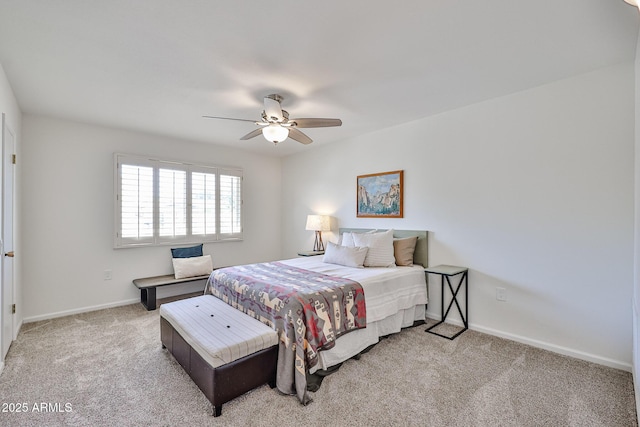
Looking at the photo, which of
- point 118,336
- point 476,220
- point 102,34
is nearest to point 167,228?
point 118,336

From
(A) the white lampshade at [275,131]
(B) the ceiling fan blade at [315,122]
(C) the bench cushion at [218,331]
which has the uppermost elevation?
(B) the ceiling fan blade at [315,122]

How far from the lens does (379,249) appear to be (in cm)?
356

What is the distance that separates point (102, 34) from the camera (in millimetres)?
1981

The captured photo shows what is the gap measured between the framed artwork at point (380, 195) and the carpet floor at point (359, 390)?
176cm

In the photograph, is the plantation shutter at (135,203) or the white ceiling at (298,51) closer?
the white ceiling at (298,51)

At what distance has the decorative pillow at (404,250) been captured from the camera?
141 inches

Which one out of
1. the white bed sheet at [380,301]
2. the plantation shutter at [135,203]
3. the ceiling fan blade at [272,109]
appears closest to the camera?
the white bed sheet at [380,301]

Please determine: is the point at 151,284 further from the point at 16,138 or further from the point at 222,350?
the point at 222,350

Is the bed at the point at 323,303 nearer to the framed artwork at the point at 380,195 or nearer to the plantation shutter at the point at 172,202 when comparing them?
the framed artwork at the point at 380,195

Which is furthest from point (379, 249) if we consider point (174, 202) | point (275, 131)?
point (174, 202)

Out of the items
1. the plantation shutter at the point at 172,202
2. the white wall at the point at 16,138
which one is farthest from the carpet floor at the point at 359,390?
the plantation shutter at the point at 172,202

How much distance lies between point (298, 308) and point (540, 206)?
245 centimetres

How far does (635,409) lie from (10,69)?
17.1 ft

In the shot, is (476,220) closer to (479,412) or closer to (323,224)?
(479,412)
